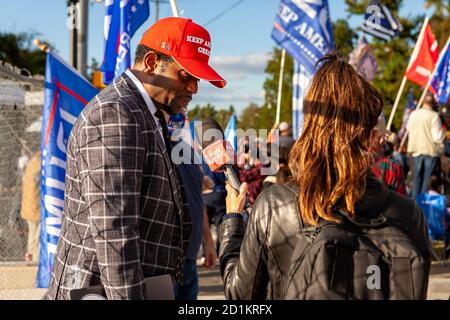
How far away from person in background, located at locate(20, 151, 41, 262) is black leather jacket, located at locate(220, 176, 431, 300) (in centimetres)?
598

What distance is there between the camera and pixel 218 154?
3.31 metres

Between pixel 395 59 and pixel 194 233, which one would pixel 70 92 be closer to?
pixel 194 233

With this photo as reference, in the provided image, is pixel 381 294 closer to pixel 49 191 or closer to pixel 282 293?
pixel 282 293

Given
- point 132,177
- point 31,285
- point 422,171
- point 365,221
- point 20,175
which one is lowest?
point 31,285

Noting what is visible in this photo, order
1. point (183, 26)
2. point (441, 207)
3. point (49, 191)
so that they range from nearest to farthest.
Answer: point (183, 26)
point (49, 191)
point (441, 207)

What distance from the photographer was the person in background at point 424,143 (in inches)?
466

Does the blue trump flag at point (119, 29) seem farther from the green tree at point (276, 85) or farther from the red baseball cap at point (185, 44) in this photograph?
the green tree at point (276, 85)

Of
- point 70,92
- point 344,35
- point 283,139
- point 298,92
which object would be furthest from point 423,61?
point 344,35

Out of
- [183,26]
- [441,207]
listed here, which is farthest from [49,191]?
[441,207]

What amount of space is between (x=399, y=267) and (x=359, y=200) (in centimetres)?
24

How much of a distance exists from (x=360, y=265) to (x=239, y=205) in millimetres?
726

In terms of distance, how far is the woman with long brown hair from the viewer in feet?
7.61

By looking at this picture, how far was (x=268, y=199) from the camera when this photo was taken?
2.48 meters

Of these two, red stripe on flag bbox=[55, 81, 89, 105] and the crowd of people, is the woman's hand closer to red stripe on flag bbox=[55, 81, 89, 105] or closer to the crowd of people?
the crowd of people
